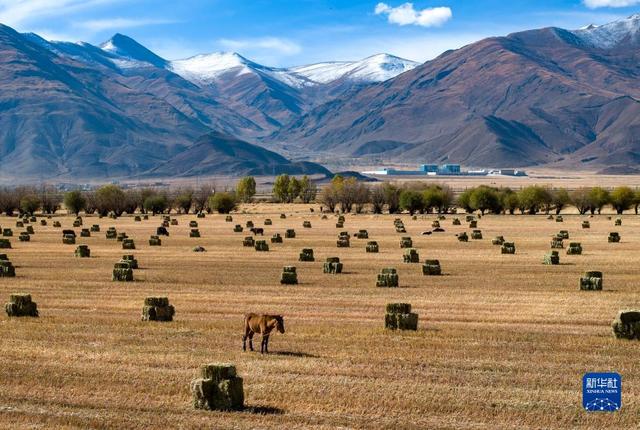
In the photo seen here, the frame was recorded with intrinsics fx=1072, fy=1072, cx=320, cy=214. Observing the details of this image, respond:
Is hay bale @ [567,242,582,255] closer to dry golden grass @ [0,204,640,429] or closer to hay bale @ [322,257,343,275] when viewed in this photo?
dry golden grass @ [0,204,640,429]

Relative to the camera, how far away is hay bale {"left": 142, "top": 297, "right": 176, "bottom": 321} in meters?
29.8

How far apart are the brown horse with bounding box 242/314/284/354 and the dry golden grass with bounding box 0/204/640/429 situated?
1.51 ft

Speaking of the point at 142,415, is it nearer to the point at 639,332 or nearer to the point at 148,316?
the point at 148,316

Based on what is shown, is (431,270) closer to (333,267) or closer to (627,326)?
(333,267)

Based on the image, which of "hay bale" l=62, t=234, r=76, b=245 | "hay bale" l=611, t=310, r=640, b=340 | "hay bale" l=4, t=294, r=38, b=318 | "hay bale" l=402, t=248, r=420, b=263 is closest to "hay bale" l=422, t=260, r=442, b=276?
"hay bale" l=402, t=248, r=420, b=263

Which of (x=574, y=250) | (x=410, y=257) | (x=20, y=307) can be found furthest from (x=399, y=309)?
(x=574, y=250)

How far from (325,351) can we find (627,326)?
7.94 m

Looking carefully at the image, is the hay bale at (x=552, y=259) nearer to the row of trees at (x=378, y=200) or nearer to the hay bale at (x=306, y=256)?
the hay bale at (x=306, y=256)

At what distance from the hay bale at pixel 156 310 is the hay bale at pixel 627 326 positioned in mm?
12108

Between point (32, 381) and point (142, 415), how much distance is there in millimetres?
3631

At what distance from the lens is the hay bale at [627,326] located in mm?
27078

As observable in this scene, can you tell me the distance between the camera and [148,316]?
29844 millimetres

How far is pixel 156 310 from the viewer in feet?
97.7

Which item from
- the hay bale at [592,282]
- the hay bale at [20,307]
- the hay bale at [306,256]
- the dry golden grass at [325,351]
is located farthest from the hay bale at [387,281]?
→ the hay bale at [20,307]
